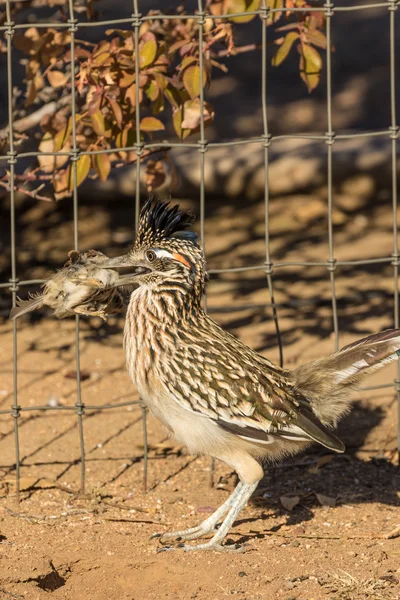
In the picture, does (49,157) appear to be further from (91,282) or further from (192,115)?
(91,282)

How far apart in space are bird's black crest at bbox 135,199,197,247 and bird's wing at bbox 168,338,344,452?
588 millimetres

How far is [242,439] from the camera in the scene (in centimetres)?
536

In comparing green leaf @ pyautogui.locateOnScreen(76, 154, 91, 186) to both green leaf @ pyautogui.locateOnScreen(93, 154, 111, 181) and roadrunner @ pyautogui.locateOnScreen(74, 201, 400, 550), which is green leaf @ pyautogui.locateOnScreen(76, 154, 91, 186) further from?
roadrunner @ pyautogui.locateOnScreen(74, 201, 400, 550)

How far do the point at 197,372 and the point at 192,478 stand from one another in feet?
4.77

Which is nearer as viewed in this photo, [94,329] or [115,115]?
[115,115]

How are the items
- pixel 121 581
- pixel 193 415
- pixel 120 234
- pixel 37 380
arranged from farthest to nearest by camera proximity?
pixel 120 234 → pixel 37 380 → pixel 193 415 → pixel 121 581

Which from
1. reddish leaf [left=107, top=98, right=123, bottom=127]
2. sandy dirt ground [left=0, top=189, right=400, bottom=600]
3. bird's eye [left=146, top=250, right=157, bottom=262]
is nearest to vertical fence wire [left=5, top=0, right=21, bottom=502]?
sandy dirt ground [left=0, top=189, right=400, bottom=600]

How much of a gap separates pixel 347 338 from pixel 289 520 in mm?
2894

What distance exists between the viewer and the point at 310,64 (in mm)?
6137

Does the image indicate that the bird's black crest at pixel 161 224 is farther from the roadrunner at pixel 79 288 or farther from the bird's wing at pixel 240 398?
the bird's wing at pixel 240 398

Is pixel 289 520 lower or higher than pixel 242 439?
lower

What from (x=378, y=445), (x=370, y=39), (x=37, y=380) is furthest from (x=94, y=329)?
(x=370, y=39)

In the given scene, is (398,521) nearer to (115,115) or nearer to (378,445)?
(378,445)

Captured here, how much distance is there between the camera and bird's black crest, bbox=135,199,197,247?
530 centimetres
